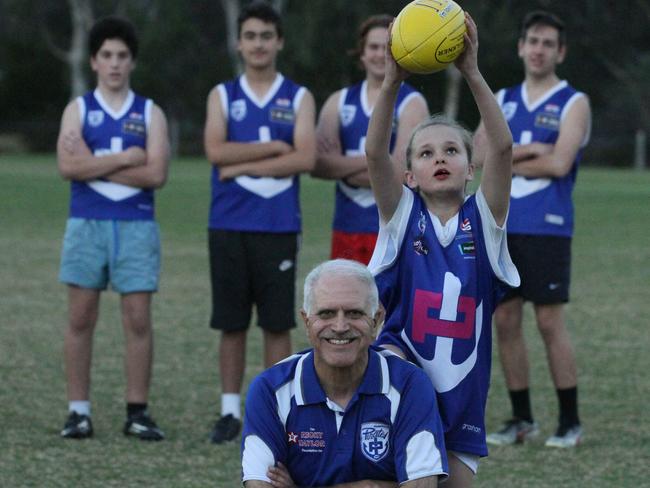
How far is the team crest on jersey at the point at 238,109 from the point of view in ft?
25.0

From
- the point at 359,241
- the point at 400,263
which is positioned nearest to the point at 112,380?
the point at 359,241

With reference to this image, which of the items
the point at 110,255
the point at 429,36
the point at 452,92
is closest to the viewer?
the point at 429,36

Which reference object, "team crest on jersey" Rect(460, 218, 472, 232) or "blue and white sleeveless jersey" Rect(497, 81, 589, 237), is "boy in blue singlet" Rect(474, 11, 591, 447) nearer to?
"blue and white sleeveless jersey" Rect(497, 81, 589, 237)

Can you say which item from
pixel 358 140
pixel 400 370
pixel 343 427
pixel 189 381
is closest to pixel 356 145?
pixel 358 140

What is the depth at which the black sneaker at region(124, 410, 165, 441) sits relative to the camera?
7305 mm

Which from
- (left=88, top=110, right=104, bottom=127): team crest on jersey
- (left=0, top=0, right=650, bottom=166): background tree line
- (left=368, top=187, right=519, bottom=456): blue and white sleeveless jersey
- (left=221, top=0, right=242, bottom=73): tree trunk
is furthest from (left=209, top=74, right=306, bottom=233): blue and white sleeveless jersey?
(left=221, top=0, right=242, bottom=73): tree trunk

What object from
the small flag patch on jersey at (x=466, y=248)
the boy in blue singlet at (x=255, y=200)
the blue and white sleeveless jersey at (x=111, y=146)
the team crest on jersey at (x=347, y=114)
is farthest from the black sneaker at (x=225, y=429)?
the small flag patch on jersey at (x=466, y=248)

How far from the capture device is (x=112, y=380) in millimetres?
9141

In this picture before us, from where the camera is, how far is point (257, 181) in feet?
24.7

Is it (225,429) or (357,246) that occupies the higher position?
(357,246)

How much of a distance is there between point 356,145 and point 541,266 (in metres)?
1.27

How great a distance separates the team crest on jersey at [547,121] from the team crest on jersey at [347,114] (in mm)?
1048

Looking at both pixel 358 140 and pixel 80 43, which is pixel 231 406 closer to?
pixel 358 140

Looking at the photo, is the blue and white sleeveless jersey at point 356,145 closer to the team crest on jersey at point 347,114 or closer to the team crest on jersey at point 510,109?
the team crest on jersey at point 347,114
